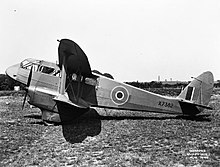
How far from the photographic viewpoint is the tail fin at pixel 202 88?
10.4 metres

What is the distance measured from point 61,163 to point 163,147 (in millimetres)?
2807

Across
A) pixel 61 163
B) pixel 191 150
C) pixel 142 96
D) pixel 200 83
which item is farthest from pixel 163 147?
pixel 200 83

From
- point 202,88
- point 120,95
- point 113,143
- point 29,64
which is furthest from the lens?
point 29,64

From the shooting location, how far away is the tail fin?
10.4 m

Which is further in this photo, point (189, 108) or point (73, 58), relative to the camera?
point (189, 108)

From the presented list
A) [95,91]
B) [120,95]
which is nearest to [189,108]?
[120,95]

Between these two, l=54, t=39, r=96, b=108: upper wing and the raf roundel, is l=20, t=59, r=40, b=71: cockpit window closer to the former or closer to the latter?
l=54, t=39, r=96, b=108: upper wing

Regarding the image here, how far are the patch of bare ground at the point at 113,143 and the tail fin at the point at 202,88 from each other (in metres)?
0.84

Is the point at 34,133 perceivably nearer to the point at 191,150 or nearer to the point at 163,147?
the point at 163,147

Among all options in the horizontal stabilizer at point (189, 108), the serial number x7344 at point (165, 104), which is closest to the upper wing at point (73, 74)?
the serial number x7344 at point (165, 104)

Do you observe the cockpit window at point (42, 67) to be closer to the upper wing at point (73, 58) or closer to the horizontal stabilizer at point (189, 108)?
the upper wing at point (73, 58)

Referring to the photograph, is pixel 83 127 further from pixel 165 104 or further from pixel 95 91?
pixel 165 104

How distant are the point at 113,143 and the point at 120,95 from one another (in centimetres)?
350

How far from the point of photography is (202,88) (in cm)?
1043
